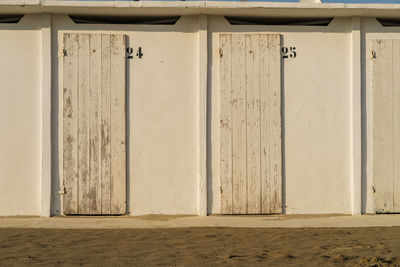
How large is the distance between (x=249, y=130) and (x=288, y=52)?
4.59 ft

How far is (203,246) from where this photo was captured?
649cm

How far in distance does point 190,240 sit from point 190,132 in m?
2.39

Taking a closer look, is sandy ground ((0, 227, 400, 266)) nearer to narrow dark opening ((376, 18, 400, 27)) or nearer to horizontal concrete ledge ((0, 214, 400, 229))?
horizontal concrete ledge ((0, 214, 400, 229))

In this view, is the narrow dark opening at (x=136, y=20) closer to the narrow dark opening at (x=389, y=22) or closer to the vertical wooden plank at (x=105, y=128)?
the vertical wooden plank at (x=105, y=128)

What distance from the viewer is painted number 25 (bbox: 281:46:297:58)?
29.4ft

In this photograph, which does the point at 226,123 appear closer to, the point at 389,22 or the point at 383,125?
the point at 383,125

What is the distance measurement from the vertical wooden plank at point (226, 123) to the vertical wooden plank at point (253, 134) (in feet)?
0.94

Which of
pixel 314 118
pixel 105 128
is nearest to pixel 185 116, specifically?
pixel 105 128

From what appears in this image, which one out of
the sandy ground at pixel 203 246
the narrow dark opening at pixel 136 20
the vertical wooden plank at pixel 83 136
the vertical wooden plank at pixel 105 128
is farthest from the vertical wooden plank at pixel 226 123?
the vertical wooden plank at pixel 83 136

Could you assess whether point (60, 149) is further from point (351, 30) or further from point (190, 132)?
point (351, 30)

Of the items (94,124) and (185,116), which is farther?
(185,116)

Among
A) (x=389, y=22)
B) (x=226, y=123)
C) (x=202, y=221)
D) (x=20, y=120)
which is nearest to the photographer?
(x=202, y=221)

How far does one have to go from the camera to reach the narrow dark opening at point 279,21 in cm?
896

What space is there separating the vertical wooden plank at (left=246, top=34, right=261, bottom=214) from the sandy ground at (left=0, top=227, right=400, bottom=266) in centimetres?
122
